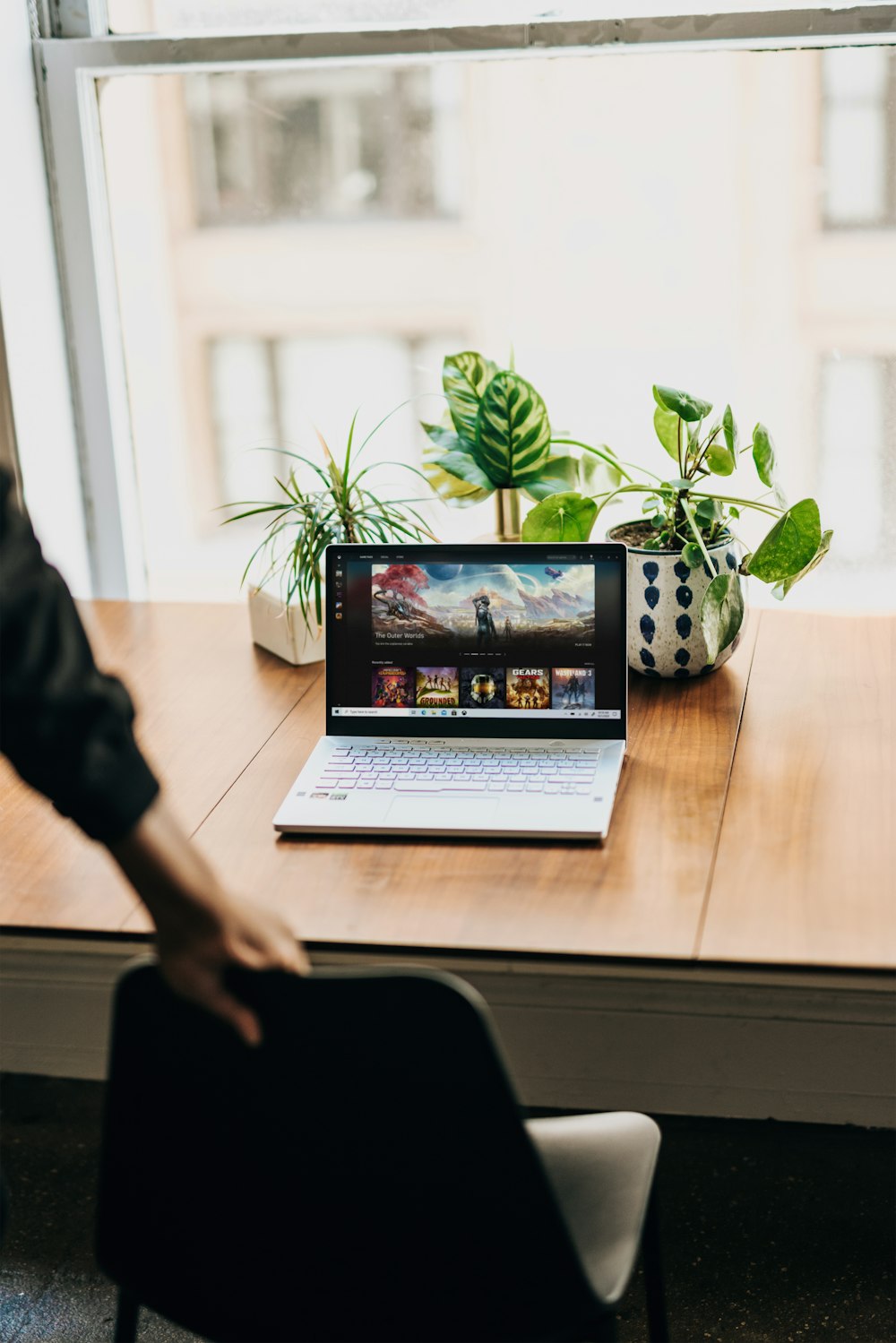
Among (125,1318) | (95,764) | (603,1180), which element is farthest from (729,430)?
(125,1318)

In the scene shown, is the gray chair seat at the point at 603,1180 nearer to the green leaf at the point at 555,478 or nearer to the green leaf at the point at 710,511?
the green leaf at the point at 710,511

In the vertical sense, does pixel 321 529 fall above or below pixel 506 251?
below

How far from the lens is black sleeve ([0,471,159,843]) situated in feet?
3.04

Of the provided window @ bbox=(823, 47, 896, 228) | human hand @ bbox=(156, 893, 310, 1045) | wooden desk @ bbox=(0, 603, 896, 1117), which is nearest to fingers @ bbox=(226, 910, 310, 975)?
human hand @ bbox=(156, 893, 310, 1045)

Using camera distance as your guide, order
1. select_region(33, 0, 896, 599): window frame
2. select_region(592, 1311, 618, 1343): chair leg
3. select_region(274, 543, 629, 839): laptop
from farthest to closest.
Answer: select_region(33, 0, 896, 599): window frame
select_region(274, 543, 629, 839): laptop
select_region(592, 1311, 618, 1343): chair leg

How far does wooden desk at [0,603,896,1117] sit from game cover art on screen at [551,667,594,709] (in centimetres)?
8

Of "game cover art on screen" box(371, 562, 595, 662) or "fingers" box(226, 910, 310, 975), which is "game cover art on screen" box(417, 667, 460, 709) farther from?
"fingers" box(226, 910, 310, 975)

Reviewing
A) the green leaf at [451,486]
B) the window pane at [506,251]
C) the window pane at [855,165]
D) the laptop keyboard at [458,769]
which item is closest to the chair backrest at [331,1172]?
the laptop keyboard at [458,769]

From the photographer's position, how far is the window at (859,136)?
1.99 meters

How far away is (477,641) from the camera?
1558 mm

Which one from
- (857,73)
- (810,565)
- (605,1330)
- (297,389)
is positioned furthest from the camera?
(297,389)

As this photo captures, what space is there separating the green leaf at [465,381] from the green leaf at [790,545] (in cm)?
46

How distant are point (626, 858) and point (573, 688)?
0.91ft

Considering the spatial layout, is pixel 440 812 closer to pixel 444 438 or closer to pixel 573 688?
pixel 573 688
